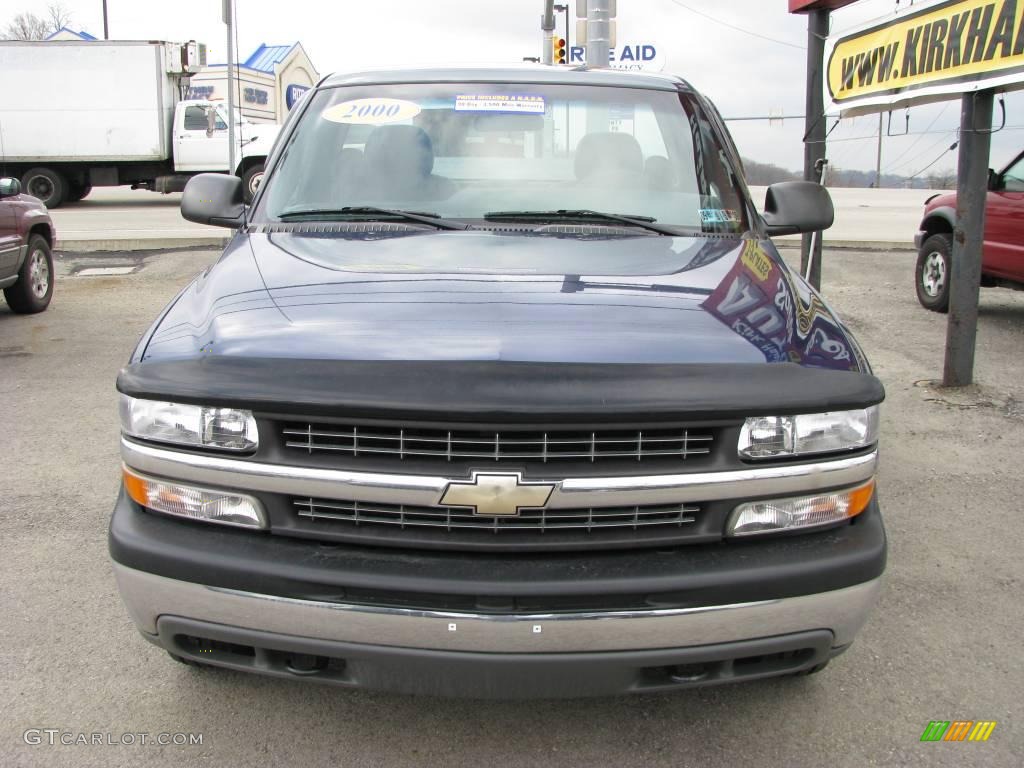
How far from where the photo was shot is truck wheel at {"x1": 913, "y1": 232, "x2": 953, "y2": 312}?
912 centimetres

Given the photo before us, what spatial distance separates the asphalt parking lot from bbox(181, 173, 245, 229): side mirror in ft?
4.62

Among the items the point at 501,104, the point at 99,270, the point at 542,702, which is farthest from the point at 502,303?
the point at 99,270

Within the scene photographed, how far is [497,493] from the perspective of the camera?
7.13 ft

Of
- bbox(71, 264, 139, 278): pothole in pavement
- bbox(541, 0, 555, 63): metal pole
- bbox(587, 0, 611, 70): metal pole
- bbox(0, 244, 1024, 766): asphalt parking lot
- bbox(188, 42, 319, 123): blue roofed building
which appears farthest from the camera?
bbox(188, 42, 319, 123): blue roofed building

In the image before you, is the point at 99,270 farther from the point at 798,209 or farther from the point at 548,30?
the point at 548,30

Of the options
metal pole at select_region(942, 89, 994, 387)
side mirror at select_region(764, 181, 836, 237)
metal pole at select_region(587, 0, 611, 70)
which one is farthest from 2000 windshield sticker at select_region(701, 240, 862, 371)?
metal pole at select_region(587, 0, 611, 70)

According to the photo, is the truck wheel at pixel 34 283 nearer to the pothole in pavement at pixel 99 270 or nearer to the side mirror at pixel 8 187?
the side mirror at pixel 8 187

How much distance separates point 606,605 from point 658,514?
0.25m

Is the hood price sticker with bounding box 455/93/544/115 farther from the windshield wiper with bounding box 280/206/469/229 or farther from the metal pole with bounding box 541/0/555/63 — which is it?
the metal pole with bounding box 541/0/555/63

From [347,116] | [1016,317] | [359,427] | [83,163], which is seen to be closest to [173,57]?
[83,163]

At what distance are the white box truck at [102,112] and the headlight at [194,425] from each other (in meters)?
20.2

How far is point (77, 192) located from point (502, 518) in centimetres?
2419

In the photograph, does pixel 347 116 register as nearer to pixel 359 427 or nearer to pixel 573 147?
pixel 573 147

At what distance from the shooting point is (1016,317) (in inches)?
360
